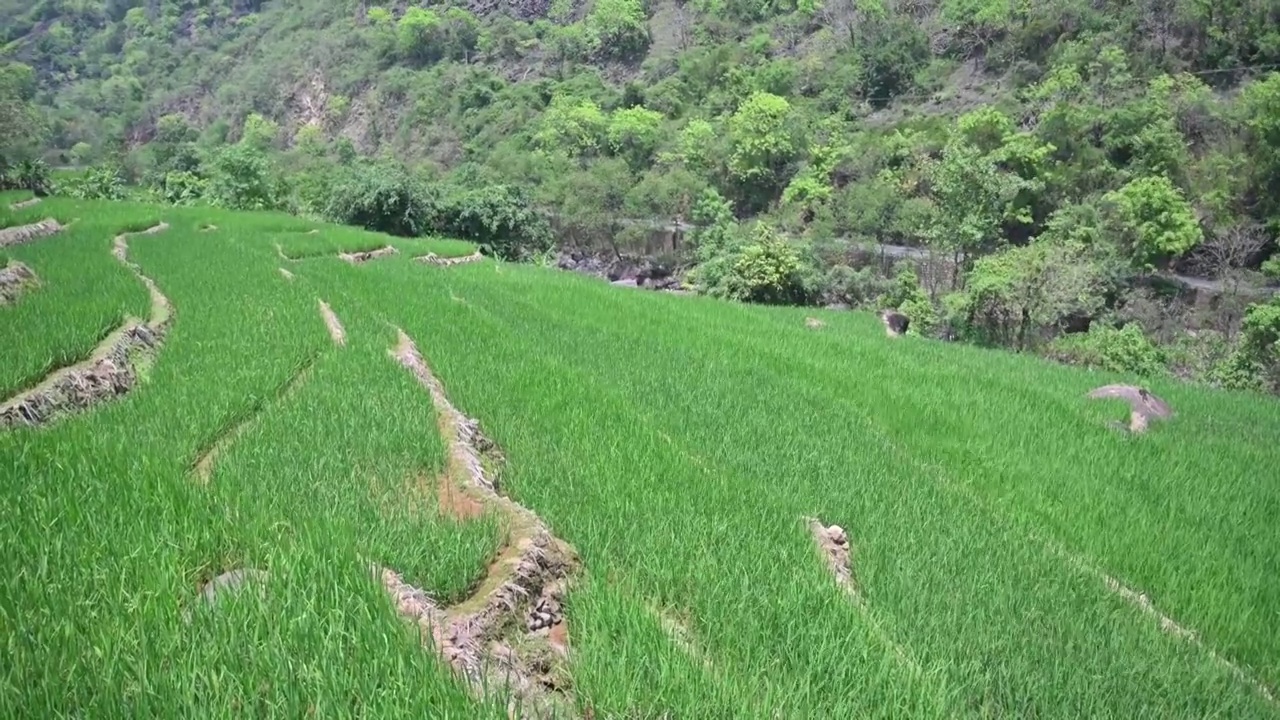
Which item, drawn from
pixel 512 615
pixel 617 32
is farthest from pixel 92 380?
pixel 617 32

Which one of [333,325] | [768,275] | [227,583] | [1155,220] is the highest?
[1155,220]

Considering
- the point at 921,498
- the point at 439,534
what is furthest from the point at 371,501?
the point at 921,498

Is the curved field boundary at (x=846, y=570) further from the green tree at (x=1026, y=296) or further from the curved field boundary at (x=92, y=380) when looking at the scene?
the green tree at (x=1026, y=296)

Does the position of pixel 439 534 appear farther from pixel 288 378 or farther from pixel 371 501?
pixel 288 378

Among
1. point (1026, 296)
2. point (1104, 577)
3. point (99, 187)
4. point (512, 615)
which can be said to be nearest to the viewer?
point (512, 615)

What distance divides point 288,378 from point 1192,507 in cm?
741

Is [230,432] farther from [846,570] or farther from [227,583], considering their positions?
[846,570]

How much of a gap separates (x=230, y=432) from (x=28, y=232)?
12.5 m

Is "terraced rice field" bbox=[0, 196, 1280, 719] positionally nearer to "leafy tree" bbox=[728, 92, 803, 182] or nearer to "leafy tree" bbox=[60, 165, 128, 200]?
"leafy tree" bbox=[60, 165, 128, 200]

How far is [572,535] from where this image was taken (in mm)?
4059

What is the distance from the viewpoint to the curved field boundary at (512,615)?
2.60 metres

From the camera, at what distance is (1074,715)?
3100 mm

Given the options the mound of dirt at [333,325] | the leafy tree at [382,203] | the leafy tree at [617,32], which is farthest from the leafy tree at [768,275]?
the leafy tree at [617,32]

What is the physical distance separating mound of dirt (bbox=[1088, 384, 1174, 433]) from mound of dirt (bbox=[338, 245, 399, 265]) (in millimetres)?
12785
